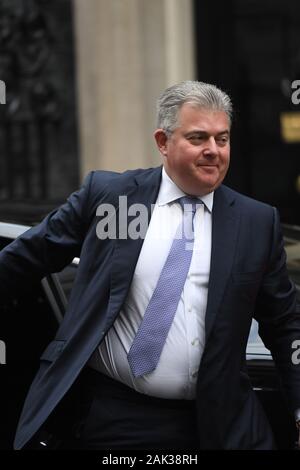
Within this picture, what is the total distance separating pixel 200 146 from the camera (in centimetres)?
303

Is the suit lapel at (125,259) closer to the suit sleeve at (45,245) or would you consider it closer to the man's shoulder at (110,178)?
the man's shoulder at (110,178)

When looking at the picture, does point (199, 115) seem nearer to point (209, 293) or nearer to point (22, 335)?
point (209, 293)

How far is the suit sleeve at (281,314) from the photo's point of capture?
124 inches

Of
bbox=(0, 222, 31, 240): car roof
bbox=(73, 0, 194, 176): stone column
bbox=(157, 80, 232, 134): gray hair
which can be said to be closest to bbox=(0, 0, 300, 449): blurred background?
bbox=(73, 0, 194, 176): stone column

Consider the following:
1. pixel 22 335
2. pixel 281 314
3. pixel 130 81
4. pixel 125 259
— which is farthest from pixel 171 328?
pixel 130 81

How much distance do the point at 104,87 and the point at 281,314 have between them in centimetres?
657

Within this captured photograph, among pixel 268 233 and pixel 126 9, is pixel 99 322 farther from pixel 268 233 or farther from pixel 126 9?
pixel 126 9

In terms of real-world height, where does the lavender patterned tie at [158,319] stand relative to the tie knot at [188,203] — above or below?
below

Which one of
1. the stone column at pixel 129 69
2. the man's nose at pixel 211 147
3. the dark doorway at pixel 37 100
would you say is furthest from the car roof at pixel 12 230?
the dark doorway at pixel 37 100

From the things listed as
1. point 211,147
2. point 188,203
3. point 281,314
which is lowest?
point 281,314

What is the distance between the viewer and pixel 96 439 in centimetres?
319

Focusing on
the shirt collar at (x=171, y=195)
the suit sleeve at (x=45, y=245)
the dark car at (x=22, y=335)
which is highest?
the shirt collar at (x=171, y=195)

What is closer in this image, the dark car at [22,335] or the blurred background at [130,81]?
the dark car at [22,335]
